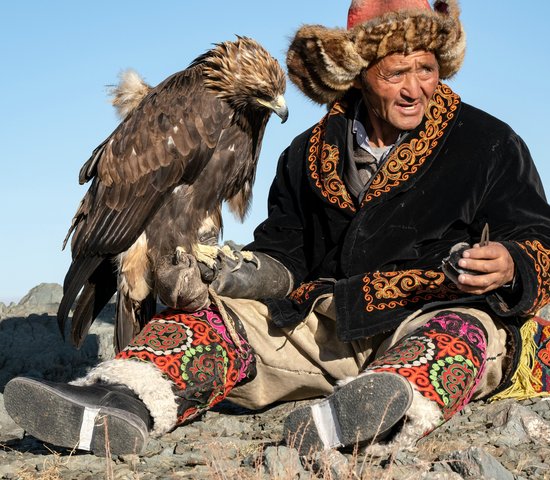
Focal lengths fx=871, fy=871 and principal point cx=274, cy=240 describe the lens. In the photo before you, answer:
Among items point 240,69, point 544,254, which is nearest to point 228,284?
point 240,69

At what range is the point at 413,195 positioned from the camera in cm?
459

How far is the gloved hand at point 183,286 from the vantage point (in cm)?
442

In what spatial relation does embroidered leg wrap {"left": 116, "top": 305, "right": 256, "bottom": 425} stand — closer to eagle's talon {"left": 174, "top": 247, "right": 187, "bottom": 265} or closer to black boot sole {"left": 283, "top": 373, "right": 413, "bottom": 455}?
eagle's talon {"left": 174, "top": 247, "right": 187, "bottom": 265}

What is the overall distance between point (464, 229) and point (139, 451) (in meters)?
2.09

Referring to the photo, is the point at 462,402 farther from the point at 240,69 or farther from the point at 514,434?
the point at 240,69

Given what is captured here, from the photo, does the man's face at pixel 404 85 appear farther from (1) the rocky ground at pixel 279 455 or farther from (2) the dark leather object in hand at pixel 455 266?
(1) the rocky ground at pixel 279 455

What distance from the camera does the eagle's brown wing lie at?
519cm

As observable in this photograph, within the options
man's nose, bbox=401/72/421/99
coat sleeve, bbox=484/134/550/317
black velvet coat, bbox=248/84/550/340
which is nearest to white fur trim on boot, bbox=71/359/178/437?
black velvet coat, bbox=248/84/550/340

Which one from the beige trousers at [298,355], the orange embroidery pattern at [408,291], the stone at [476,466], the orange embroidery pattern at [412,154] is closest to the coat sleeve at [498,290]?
the orange embroidery pattern at [408,291]

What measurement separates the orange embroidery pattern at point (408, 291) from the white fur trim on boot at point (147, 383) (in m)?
1.09

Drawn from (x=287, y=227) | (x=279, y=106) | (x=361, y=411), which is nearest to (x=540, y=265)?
(x=361, y=411)

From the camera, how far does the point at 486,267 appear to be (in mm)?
3883

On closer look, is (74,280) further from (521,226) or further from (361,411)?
(521,226)

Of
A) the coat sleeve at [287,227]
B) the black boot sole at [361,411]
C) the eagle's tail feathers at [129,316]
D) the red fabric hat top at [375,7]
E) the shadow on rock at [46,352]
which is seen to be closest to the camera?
the black boot sole at [361,411]
